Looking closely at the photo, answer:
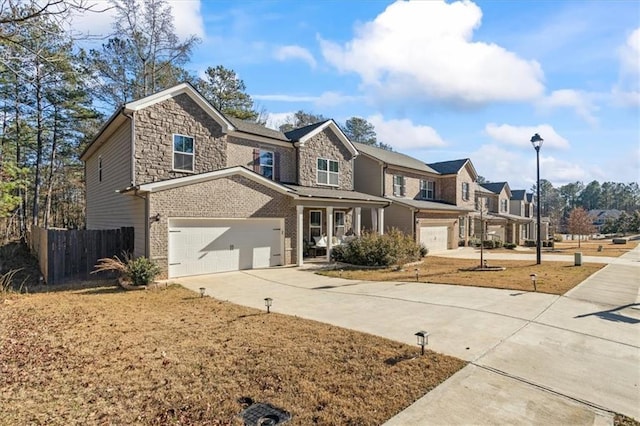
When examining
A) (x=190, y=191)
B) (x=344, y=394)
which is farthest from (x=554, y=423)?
(x=190, y=191)

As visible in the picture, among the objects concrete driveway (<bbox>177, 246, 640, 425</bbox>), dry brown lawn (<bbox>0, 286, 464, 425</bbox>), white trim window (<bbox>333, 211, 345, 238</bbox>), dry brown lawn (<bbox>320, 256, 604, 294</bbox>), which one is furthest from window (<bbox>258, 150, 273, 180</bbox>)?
dry brown lawn (<bbox>0, 286, 464, 425</bbox>)

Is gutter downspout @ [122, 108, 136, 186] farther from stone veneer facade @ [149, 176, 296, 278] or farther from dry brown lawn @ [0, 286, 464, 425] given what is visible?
dry brown lawn @ [0, 286, 464, 425]

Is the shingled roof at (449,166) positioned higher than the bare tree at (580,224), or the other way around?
the shingled roof at (449,166)

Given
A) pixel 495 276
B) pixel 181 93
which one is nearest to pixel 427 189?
pixel 495 276

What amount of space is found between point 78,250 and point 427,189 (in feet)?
81.3

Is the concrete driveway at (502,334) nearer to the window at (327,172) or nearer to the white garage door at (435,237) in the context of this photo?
the window at (327,172)

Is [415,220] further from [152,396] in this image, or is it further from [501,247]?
[152,396]

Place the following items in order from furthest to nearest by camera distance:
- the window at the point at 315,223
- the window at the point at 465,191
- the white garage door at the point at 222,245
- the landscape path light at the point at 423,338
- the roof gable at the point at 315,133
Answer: the window at the point at 465,191 < the window at the point at 315,223 < the roof gable at the point at 315,133 < the white garage door at the point at 222,245 < the landscape path light at the point at 423,338

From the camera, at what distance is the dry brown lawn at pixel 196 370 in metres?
3.82

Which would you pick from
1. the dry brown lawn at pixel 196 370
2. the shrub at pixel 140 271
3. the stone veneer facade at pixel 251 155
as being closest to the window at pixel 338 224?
the stone veneer facade at pixel 251 155

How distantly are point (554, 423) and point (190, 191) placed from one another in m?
12.0

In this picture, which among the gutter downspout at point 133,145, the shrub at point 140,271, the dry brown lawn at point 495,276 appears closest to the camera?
the shrub at point 140,271

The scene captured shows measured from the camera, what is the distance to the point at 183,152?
14570 millimetres

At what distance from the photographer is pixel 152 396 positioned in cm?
416
